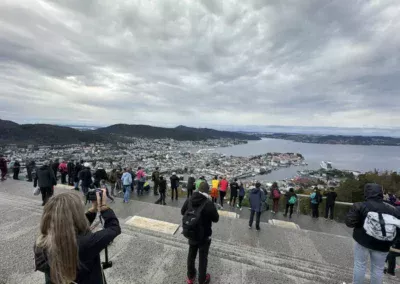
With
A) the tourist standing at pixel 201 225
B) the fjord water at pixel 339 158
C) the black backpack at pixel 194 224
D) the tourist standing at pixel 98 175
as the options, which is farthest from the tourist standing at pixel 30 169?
the fjord water at pixel 339 158

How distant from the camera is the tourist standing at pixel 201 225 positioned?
8.57 ft

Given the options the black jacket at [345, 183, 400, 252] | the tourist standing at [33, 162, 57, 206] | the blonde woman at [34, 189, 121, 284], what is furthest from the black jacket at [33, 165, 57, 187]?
the black jacket at [345, 183, 400, 252]

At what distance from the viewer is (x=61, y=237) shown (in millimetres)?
1271

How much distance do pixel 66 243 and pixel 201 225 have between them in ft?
5.53

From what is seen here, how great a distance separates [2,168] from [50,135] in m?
47.0

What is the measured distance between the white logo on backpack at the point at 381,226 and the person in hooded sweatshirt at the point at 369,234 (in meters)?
0.04

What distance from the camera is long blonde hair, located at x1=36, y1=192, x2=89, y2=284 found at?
1266mm

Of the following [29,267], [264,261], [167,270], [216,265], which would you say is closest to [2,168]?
[29,267]

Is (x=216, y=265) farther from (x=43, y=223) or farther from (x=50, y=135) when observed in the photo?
(x=50, y=135)

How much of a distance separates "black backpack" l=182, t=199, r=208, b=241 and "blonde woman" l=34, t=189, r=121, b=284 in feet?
4.26

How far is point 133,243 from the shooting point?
3676 millimetres

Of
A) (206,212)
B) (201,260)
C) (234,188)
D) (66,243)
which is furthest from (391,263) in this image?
(66,243)

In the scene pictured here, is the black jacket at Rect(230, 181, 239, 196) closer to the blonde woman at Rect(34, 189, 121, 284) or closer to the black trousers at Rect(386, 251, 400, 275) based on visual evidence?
the black trousers at Rect(386, 251, 400, 275)

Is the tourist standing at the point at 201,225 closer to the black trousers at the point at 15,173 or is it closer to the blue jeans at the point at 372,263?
the blue jeans at the point at 372,263
